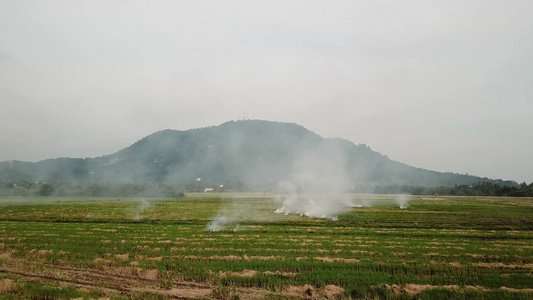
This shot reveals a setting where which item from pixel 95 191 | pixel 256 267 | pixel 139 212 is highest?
pixel 256 267

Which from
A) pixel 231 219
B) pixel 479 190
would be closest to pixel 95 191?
pixel 231 219

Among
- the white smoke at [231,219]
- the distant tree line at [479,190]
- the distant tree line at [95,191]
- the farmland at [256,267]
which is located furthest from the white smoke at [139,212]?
the distant tree line at [479,190]

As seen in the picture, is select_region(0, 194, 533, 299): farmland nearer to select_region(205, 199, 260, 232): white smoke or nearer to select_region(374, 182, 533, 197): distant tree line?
select_region(205, 199, 260, 232): white smoke

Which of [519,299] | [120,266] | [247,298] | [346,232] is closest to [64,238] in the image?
[120,266]

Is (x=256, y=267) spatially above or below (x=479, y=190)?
above

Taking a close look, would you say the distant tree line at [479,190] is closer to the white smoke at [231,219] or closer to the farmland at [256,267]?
the white smoke at [231,219]

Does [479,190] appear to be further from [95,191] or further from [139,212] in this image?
[95,191]

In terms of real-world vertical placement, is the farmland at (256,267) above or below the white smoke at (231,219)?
above

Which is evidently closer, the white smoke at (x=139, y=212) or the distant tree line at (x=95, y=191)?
the white smoke at (x=139, y=212)

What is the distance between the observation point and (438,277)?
16.8 metres

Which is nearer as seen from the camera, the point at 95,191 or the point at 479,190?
the point at 95,191

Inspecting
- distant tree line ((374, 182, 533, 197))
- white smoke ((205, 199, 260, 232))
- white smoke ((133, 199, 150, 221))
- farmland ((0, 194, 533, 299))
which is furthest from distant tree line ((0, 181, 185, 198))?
distant tree line ((374, 182, 533, 197))

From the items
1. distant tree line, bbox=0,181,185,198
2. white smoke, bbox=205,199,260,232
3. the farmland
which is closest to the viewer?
the farmland

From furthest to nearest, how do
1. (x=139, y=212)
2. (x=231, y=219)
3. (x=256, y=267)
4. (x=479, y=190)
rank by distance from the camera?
(x=479, y=190) → (x=139, y=212) → (x=231, y=219) → (x=256, y=267)
